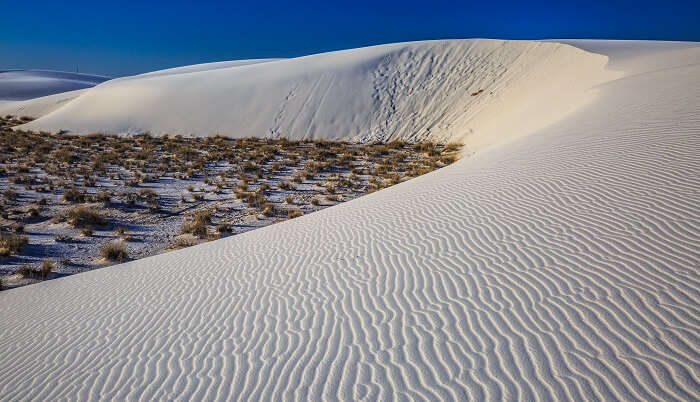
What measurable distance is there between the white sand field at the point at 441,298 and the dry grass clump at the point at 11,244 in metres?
2.10

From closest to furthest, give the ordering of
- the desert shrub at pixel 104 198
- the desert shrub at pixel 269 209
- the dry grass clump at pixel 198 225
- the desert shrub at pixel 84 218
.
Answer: the dry grass clump at pixel 198 225, the desert shrub at pixel 84 218, the desert shrub at pixel 269 209, the desert shrub at pixel 104 198

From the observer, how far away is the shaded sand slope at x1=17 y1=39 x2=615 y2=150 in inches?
923

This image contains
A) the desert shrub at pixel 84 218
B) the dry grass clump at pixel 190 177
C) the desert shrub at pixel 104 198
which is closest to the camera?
the desert shrub at pixel 84 218

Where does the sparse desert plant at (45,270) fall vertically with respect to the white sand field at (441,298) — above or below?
below

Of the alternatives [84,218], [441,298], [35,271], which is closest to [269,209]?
[84,218]

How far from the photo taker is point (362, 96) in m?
27.6

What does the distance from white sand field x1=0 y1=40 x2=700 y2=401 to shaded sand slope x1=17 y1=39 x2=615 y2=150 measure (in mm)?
13724

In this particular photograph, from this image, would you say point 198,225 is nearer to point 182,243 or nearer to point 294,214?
point 182,243

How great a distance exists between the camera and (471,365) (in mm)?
2811

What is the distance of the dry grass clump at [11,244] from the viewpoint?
7.72 metres

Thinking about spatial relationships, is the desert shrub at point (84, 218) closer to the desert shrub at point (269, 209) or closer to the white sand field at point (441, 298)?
the white sand field at point (441, 298)

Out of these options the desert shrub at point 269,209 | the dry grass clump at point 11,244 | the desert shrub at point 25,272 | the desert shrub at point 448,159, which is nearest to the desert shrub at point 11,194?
the dry grass clump at point 11,244

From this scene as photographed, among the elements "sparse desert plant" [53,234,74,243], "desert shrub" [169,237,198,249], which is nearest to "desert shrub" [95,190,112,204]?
"sparse desert plant" [53,234,74,243]

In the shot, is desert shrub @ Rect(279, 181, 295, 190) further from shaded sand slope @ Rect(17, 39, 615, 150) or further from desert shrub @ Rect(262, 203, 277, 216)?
shaded sand slope @ Rect(17, 39, 615, 150)
